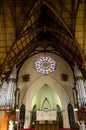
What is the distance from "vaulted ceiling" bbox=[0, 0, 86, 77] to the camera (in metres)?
15.9

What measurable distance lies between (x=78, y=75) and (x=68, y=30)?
511 cm

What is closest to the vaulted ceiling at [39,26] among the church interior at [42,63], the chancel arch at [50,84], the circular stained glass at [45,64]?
the church interior at [42,63]

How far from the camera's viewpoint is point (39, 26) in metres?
19.3

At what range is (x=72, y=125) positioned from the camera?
18156 millimetres

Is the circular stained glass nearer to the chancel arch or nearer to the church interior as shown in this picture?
the church interior

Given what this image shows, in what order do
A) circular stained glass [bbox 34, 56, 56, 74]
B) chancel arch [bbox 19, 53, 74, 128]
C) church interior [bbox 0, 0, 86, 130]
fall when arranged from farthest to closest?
circular stained glass [bbox 34, 56, 56, 74]
chancel arch [bbox 19, 53, 74, 128]
church interior [bbox 0, 0, 86, 130]

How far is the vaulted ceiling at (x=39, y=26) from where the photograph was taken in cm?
1592

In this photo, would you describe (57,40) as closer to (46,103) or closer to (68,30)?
(68,30)

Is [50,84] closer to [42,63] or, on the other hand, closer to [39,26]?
[42,63]

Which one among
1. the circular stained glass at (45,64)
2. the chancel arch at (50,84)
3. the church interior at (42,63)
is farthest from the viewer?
the circular stained glass at (45,64)

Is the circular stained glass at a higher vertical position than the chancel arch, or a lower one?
higher

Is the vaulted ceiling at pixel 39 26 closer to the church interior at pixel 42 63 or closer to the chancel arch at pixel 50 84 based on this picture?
the church interior at pixel 42 63

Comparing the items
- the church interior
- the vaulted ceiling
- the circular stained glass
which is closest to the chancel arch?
the church interior

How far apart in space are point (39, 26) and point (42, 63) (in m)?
5.15
